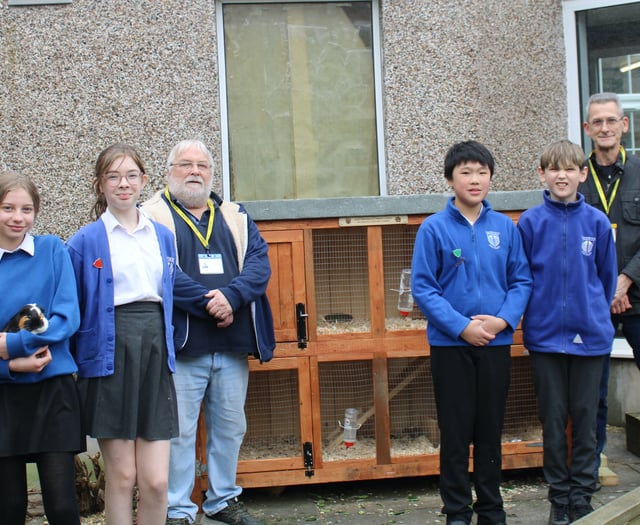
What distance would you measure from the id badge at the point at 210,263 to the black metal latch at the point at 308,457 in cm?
119

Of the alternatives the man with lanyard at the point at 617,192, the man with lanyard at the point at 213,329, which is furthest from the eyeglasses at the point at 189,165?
the man with lanyard at the point at 617,192

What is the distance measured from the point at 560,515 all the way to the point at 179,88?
3.79 m

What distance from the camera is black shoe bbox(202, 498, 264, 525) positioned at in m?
4.30

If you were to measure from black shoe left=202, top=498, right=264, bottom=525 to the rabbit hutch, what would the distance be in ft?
0.96

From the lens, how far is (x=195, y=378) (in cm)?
422

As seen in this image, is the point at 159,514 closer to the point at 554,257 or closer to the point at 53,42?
the point at 554,257

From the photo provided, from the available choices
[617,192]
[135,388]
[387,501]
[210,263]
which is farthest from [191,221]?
[617,192]


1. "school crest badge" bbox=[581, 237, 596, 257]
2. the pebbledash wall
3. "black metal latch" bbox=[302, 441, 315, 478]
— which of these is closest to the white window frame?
the pebbledash wall

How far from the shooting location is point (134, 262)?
3576 mm

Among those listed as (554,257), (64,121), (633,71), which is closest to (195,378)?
(554,257)

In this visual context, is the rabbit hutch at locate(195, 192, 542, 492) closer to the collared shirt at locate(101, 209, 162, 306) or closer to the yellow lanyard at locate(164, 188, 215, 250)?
the yellow lanyard at locate(164, 188, 215, 250)

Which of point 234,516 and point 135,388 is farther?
point 234,516

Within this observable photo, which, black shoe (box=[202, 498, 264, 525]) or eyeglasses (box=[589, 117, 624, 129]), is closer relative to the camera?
black shoe (box=[202, 498, 264, 525])

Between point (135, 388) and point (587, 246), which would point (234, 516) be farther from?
point (587, 246)
